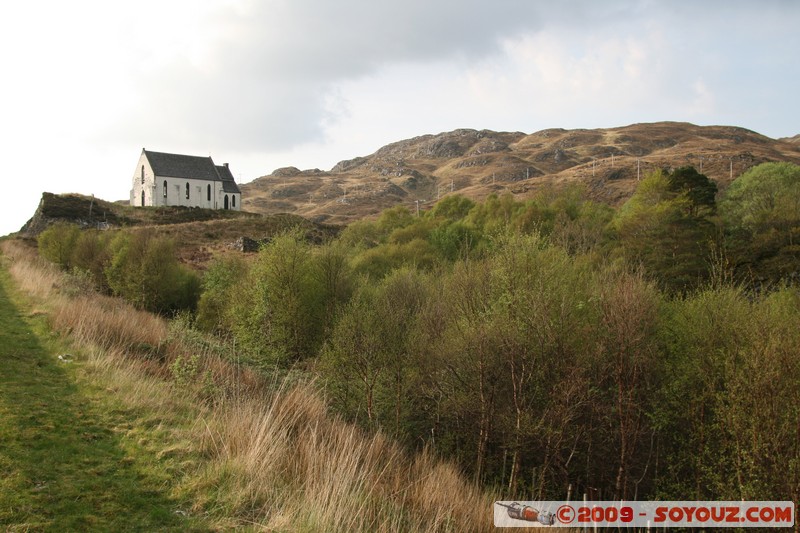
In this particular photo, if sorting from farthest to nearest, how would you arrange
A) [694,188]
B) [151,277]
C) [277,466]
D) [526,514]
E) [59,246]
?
[694,188]
[59,246]
[151,277]
[526,514]
[277,466]

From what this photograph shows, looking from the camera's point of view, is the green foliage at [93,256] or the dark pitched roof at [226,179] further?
the dark pitched roof at [226,179]

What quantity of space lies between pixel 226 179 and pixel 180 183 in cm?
900

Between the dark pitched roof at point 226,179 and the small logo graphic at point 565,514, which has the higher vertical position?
the dark pitched roof at point 226,179

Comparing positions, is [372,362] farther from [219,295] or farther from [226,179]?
[226,179]

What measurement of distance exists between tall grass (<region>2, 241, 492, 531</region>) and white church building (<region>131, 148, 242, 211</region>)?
83.7 meters

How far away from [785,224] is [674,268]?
1298 centimetres

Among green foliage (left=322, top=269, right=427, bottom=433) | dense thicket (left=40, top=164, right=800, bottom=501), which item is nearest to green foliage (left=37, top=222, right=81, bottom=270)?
dense thicket (left=40, top=164, right=800, bottom=501)

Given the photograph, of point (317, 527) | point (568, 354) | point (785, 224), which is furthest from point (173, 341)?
point (785, 224)

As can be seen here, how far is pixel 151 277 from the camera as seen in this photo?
42.2m

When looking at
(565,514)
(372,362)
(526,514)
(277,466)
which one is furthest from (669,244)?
(277,466)

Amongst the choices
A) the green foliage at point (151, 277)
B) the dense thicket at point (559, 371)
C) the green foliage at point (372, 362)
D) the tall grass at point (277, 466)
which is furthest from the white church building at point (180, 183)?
the tall grass at point (277, 466)

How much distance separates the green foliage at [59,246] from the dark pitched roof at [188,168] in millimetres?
41372

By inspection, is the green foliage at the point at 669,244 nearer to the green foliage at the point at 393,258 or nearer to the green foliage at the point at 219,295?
the green foliage at the point at 393,258

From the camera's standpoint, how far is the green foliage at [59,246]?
48.5 m
